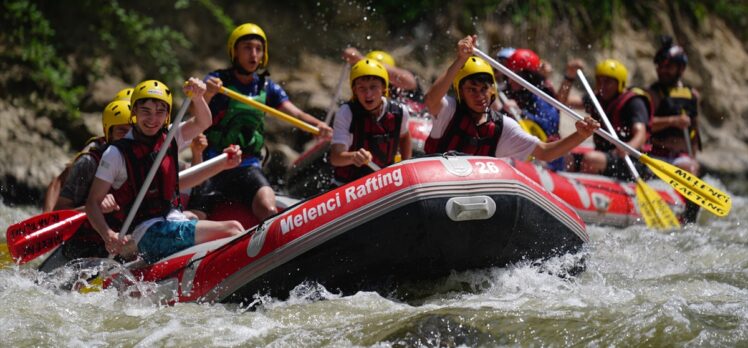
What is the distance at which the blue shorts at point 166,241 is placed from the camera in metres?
6.16

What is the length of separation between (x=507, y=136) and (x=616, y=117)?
3168 millimetres

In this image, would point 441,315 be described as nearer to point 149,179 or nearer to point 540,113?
point 149,179

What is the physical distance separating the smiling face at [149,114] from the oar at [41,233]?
2.15 feet

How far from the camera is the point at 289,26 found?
11.9 metres

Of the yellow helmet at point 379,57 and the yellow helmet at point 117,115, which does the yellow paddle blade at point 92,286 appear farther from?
the yellow helmet at point 379,57

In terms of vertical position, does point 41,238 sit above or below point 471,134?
below

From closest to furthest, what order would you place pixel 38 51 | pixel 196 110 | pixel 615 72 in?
pixel 196 110 → pixel 615 72 → pixel 38 51

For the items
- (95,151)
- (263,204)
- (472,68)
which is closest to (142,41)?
(263,204)

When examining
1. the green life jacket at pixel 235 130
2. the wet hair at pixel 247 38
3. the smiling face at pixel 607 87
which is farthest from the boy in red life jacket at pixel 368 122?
the smiling face at pixel 607 87

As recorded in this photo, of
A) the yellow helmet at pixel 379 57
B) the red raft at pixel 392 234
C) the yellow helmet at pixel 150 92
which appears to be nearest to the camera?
the red raft at pixel 392 234

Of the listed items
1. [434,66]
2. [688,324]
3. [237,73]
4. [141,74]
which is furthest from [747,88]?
[688,324]

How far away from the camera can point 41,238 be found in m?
6.24

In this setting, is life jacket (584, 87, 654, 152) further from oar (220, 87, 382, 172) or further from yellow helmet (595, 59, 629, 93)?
oar (220, 87, 382, 172)

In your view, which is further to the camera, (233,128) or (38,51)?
(38,51)
